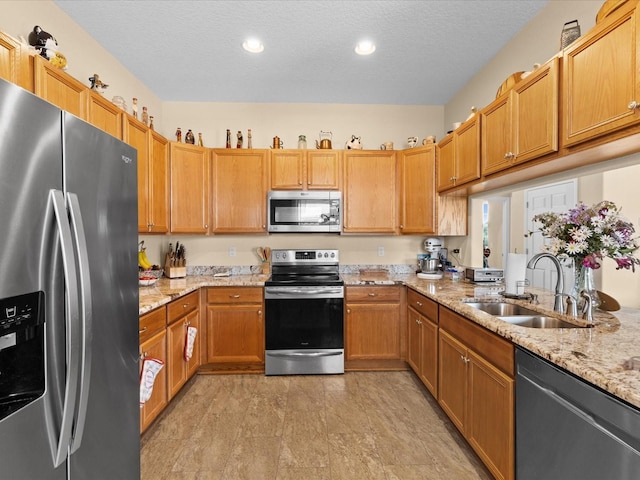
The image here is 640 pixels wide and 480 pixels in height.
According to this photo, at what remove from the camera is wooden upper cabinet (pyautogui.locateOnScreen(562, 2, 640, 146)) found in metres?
1.28

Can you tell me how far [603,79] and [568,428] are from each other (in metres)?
1.46

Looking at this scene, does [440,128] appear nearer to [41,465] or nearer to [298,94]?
[298,94]

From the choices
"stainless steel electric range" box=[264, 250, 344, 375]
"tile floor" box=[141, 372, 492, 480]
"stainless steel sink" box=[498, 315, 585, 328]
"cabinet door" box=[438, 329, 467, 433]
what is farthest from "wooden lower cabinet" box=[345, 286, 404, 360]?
"stainless steel sink" box=[498, 315, 585, 328]

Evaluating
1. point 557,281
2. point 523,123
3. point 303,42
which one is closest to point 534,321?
point 557,281

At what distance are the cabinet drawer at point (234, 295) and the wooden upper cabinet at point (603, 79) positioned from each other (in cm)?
259

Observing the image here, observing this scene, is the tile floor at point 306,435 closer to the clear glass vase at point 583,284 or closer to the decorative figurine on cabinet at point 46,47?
the clear glass vase at point 583,284

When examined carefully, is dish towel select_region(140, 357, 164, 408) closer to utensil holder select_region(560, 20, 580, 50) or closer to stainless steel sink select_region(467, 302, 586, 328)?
stainless steel sink select_region(467, 302, 586, 328)

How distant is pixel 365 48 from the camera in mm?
2574

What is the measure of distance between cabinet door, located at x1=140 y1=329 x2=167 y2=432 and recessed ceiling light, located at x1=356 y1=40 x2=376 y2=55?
8.79 feet

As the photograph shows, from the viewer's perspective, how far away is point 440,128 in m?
3.82

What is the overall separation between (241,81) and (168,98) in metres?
1.01

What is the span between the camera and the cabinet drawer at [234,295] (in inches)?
120

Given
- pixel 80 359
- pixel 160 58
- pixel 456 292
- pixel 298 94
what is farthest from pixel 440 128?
pixel 80 359

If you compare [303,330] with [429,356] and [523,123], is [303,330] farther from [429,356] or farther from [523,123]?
[523,123]
